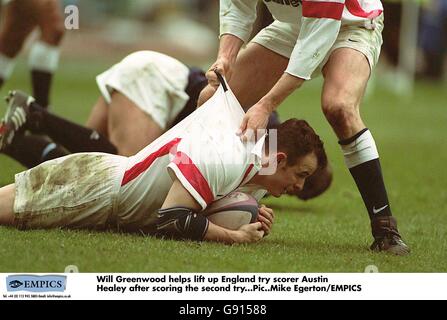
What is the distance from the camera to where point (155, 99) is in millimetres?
6836

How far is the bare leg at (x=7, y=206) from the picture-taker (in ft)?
16.5

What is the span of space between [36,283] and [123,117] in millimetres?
2622

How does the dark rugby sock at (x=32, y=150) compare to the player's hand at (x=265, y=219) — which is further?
the dark rugby sock at (x=32, y=150)

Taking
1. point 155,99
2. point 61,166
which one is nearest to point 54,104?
point 155,99

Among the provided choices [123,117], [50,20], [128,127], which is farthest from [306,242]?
[50,20]

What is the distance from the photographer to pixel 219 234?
490 cm

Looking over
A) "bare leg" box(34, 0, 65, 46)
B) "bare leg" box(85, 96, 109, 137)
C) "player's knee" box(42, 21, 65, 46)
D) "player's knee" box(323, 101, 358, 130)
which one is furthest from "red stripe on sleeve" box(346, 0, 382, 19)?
"player's knee" box(42, 21, 65, 46)

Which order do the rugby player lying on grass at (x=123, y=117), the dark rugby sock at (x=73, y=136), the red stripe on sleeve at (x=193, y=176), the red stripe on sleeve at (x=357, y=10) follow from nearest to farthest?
1. the red stripe on sleeve at (x=193, y=176)
2. the red stripe on sleeve at (x=357, y=10)
3. the rugby player lying on grass at (x=123, y=117)
4. the dark rugby sock at (x=73, y=136)

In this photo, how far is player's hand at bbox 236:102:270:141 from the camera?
16.0 feet

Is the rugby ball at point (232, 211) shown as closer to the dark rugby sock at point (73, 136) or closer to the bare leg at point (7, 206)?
the bare leg at point (7, 206)

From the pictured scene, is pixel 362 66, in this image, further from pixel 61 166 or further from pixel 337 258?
pixel 61 166

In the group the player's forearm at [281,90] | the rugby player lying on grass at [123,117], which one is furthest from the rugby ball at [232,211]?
the rugby player lying on grass at [123,117]

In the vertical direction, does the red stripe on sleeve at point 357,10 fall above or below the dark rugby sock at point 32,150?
above

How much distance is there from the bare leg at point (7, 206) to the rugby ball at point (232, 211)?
3.06 feet
